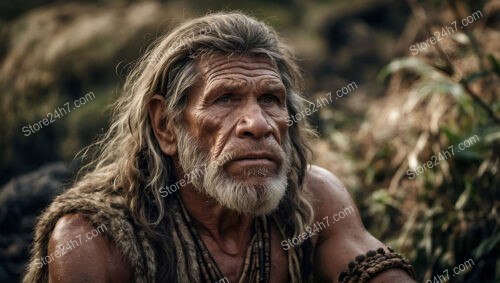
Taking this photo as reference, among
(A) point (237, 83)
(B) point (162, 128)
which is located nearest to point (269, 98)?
(A) point (237, 83)

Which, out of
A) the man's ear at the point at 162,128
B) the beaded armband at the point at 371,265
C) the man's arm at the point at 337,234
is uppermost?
the man's ear at the point at 162,128

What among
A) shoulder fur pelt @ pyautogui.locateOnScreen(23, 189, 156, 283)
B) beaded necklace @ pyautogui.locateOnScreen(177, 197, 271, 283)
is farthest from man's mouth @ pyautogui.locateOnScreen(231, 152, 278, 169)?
shoulder fur pelt @ pyautogui.locateOnScreen(23, 189, 156, 283)

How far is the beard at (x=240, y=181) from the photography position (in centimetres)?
311

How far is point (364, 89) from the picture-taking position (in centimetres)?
742

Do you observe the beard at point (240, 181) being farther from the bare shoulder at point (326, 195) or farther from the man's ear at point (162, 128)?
the bare shoulder at point (326, 195)

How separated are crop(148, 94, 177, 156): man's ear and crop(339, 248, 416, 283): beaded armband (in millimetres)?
1128

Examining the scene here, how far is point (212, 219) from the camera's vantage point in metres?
3.41

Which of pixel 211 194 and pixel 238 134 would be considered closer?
pixel 238 134

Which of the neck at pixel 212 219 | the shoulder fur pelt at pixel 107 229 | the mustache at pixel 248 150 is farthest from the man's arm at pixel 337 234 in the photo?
the shoulder fur pelt at pixel 107 229

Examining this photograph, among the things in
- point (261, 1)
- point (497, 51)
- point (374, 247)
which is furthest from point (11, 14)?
point (374, 247)

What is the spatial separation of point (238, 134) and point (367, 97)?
432cm

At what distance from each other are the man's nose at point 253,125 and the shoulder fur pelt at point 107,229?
71 centimetres

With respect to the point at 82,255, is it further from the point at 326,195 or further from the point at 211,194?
the point at 326,195

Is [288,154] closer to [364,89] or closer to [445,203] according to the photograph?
[445,203]
